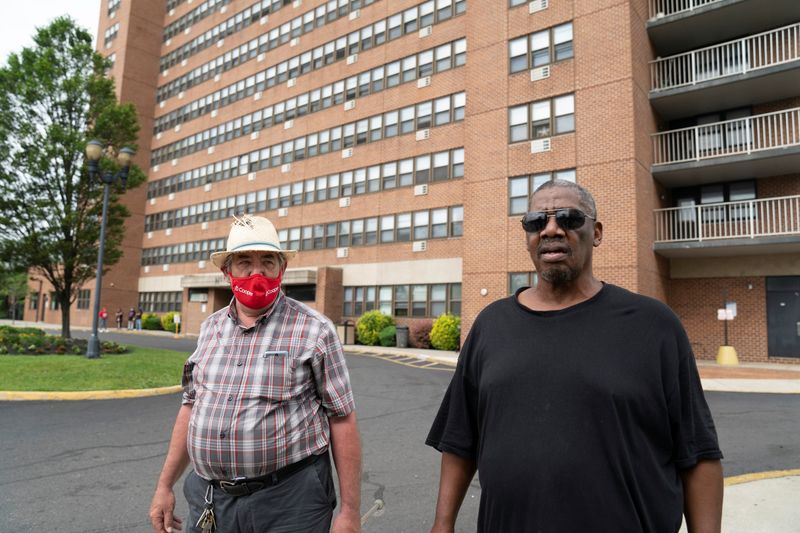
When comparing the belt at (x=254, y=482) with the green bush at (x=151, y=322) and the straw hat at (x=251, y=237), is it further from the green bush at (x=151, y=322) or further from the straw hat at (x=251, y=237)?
the green bush at (x=151, y=322)

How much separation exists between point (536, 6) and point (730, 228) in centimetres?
1134

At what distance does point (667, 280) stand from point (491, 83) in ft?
34.9

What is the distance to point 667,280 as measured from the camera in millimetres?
20016

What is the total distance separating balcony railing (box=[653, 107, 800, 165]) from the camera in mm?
17286

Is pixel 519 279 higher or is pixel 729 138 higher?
pixel 729 138

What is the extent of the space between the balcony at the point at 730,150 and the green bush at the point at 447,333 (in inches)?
392

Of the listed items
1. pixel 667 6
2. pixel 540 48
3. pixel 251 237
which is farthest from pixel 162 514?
pixel 667 6

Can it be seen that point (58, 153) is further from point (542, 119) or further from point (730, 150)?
point (730, 150)

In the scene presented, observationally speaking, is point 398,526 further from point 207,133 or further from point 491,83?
point 207,133

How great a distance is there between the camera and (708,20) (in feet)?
59.5

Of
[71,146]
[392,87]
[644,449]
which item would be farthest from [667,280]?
[71,146]

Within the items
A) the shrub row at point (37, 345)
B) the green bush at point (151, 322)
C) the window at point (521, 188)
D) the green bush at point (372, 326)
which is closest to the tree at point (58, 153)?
the shrub row at point (37, 345)

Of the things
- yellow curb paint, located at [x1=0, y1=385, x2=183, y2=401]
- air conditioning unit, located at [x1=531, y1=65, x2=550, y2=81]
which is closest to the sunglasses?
yellow curb paint, located at [x1=0, y1=385, x2=183, y2=401]

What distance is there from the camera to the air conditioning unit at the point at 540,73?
66.3 feet
